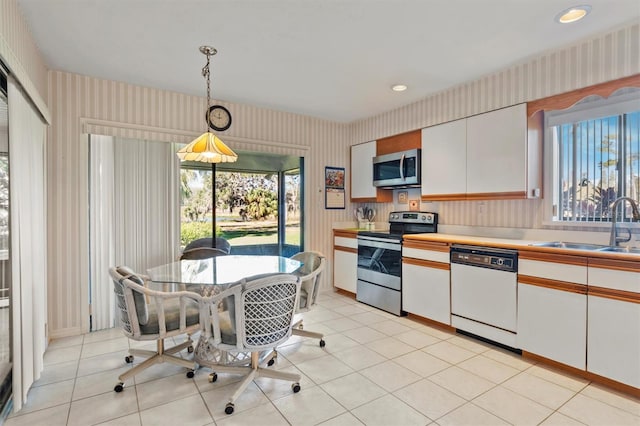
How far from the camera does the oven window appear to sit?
3.82 meters

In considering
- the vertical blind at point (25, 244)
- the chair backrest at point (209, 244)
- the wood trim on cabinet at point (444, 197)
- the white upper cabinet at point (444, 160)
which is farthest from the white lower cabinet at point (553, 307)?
the vertical blind at point (25, 244)

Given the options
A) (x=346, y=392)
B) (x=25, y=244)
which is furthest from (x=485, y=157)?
(x=25, y=244)

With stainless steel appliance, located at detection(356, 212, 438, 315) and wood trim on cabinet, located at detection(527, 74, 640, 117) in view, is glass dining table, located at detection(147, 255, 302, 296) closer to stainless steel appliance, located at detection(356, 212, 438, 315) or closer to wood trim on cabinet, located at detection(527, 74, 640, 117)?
stainless steel appliance, located at detection(356, 212, 438, 315)

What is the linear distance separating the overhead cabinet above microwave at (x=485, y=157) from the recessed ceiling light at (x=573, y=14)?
31.1 inches

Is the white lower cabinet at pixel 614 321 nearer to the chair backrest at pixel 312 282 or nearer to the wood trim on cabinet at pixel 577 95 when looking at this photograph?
the wood trim on cabinet at pixel 577 95

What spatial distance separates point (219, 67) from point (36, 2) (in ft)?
4.24

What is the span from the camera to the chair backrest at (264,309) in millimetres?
1999

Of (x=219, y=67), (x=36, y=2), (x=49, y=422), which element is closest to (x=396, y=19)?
(x=219, y=67)

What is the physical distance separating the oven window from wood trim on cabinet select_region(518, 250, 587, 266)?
52.9 inches

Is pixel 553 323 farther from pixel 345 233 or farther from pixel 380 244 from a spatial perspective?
pixel 345 233

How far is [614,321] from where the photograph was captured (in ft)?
7.18

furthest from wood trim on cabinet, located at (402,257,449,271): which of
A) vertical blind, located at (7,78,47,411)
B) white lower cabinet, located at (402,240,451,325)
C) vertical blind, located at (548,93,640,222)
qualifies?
vertical blind, located at (7,78,47,411)

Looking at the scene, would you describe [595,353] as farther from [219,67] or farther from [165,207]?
[165,207]

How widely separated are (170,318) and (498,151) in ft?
10.5
